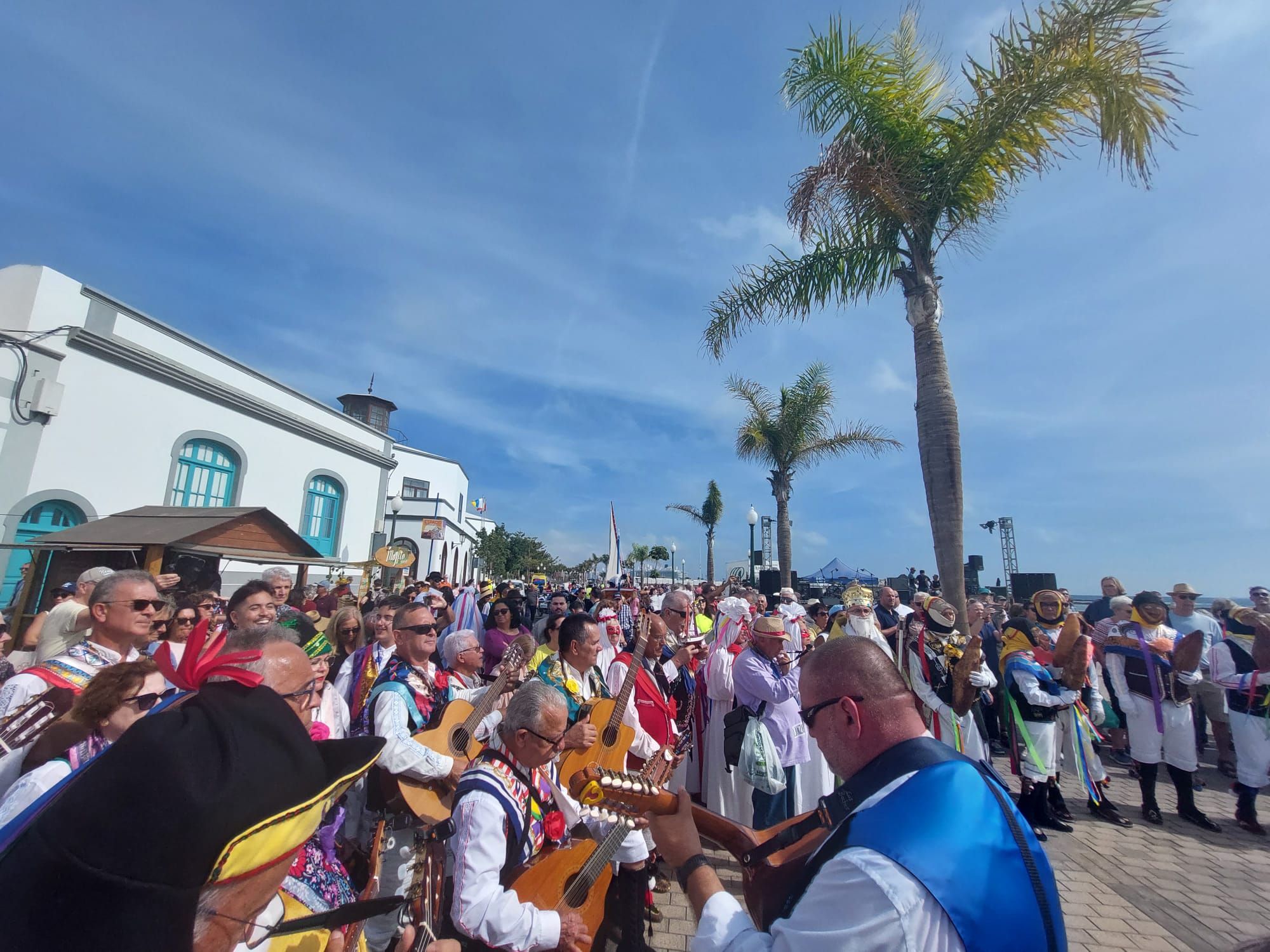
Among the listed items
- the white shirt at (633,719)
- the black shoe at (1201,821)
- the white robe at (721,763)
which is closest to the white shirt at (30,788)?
the white shirt at (633,719)

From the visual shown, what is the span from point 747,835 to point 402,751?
1.73 metres

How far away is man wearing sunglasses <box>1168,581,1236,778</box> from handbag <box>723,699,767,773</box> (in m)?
6.32

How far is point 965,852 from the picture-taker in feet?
4.44

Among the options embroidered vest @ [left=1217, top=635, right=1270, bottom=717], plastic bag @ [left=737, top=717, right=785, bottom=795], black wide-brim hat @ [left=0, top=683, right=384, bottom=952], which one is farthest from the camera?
embroidered vest @ [left=1217, top=635, right=1270, bottom=717]

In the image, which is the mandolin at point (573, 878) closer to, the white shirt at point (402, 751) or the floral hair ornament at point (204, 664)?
the white shirt at point (402, 751)

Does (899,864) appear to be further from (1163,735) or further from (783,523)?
(783,523)

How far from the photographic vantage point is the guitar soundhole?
325cm

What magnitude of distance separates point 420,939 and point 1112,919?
181 inches

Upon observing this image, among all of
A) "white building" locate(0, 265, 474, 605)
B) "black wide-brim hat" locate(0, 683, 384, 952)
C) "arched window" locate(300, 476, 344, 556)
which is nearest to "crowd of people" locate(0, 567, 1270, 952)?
"black wide-brim hat" locate(0, 683, 384, 952)

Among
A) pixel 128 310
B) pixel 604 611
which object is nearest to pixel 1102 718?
pixel 604 611

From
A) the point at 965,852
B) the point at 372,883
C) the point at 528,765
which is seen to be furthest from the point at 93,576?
the point at 965,852

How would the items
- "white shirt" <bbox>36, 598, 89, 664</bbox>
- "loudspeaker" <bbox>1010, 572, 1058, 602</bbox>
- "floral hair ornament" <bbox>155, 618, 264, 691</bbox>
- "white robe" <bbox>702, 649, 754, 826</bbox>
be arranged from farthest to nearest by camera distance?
"loudspeaker" <bbox>1010, 572, 1058, 602</bbox>
"white robe" <bbox>702, 649, 754, 826</bbox>
"white shirt" <bbox>36, 598, 89, 664</bbox>
"floral hair ornament" <bbox>155, 618, 264, 691</bbox>

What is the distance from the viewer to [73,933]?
Result: 0.83 metres

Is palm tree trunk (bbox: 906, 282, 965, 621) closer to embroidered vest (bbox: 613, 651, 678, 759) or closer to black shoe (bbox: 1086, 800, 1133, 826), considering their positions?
black shoe (bbox: 1086, 800, 1133, 826)
